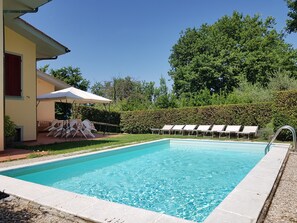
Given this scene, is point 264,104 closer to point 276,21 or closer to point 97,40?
point 97,40

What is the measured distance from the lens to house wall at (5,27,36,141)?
35.0ft

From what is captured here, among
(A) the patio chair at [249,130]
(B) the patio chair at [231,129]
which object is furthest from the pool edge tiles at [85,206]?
(B) the patio chair at [231,129]

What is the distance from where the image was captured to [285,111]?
1255 cm

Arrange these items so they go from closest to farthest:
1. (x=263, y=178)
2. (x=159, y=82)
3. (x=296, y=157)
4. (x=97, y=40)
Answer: (x=263, y=178)
(x=296, y=157)
(x=97, y=40)
(x=159, y=82)

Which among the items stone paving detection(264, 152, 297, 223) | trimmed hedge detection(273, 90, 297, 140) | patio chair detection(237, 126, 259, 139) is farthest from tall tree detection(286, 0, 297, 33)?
stone paving detection(264, 152, 297, 223)

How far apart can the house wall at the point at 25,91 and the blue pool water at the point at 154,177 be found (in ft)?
15.9

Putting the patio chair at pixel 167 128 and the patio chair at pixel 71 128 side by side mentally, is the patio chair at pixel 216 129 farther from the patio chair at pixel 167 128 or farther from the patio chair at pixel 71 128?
the patio chair at pixel 71 128

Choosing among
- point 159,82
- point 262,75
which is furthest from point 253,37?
point 159,82

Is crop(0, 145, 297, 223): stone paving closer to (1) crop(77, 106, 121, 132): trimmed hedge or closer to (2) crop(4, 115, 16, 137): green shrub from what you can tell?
(2) crop(4, 115, 16, 137): green shrub

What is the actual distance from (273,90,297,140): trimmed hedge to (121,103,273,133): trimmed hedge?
140 cm

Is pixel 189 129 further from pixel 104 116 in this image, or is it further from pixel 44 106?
pixel 44 106

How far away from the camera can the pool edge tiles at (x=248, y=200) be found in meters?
3.12

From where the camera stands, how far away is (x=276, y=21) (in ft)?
114

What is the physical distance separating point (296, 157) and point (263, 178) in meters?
3.66
